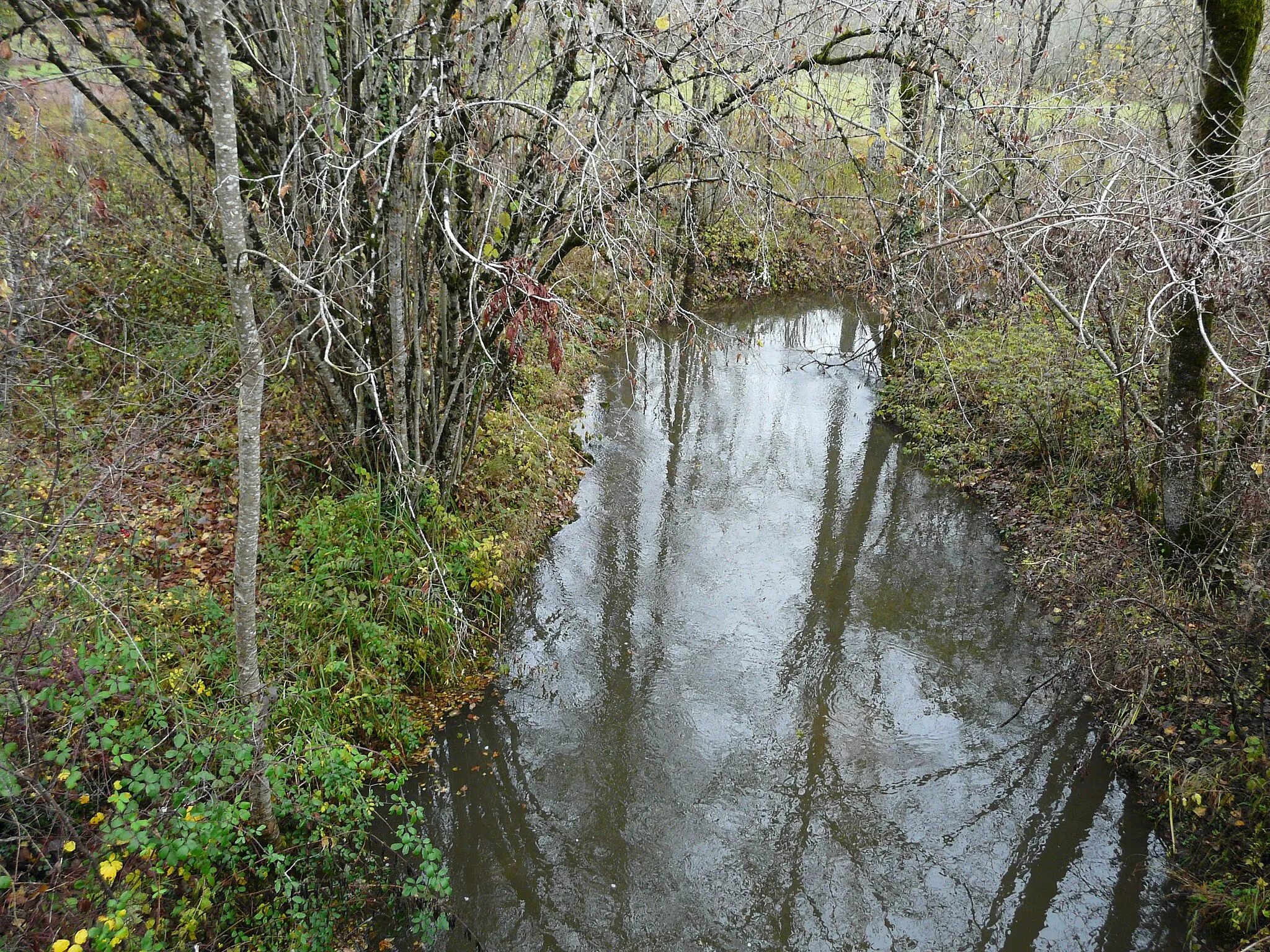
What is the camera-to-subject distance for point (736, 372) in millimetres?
11461

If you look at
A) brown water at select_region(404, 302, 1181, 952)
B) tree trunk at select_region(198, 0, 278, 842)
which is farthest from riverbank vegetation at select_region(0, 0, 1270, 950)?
brown water at select_region(404, 302, 1181, 952)

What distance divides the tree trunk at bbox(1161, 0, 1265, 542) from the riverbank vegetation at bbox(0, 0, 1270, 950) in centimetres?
3

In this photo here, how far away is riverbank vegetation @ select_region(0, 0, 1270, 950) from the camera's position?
3332 mm

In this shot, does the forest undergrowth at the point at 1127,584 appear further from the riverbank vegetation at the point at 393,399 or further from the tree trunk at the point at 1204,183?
the tree trunk at the point at 1204,183

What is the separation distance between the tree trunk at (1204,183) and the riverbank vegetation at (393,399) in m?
0.03

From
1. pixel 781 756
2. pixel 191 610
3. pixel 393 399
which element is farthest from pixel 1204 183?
pixel 191 610

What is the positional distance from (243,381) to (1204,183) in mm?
5513

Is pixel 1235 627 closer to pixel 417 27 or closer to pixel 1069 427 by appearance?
pixel 1069 427

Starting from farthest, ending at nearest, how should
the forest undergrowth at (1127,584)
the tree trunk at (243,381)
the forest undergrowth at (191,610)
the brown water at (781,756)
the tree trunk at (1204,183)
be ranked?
the tree trunk at (1204,183) < the forest undergrowth at (1127,584) < the brown water at (781,756) < the forest undergrowth at (191,610) < the tree trunk at (243,381)

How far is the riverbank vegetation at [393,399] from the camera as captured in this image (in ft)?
10.9

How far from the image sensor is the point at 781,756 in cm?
502

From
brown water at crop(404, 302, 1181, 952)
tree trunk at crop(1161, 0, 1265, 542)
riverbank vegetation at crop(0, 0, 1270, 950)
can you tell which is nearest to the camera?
riverbank vegetation at crop(0, 0, 1270, 950)

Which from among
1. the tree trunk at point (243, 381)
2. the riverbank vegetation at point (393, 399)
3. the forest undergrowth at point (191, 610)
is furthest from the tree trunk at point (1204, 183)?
the tree trunk at point (243, 381)

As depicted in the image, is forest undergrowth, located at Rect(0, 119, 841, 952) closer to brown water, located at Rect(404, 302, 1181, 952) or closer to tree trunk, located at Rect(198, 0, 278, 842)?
tree trunk, located at Rect(198, 0, 278, 842)
